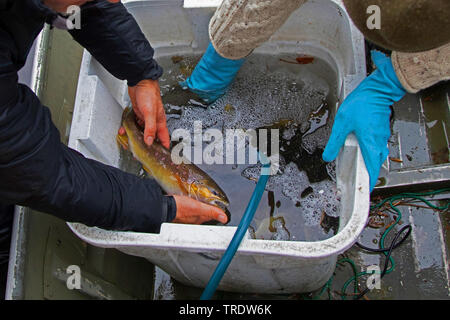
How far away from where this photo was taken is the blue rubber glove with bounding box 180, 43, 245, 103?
5.50 feet

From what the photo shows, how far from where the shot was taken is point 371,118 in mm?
1380

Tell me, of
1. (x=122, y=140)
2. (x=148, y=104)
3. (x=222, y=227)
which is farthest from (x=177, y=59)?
(x=222, y=227)

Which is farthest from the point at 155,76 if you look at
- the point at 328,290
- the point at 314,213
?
the point at 328,290

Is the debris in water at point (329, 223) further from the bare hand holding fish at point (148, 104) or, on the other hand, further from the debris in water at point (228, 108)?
the bare hand holding fish at point (148, 104)

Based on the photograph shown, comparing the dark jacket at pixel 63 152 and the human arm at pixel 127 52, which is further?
the human arm at pixel 127 52

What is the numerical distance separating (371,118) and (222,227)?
668mm

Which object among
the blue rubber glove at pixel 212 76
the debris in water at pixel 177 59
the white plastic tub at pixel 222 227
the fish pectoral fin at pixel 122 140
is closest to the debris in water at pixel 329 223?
the white plastic tub at pixel 222 227

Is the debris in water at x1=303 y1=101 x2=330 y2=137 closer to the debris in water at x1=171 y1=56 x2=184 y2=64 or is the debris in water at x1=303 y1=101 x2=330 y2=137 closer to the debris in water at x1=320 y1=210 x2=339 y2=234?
the debris in water at x1=320 y1=210 x2=339 y2=234

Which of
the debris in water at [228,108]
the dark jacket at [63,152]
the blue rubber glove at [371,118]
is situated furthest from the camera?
the debris in water at [228,108]

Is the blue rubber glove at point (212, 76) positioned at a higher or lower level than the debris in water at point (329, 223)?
higher

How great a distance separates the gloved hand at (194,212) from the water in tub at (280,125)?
111 millimetres

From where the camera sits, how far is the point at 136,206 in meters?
1.28

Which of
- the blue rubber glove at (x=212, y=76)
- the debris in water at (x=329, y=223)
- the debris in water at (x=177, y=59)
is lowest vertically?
the debris in water at (x=329, y=223)

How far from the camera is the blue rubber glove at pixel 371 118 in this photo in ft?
4.31
